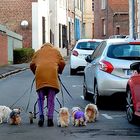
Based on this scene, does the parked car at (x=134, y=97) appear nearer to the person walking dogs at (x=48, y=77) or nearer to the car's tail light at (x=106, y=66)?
the person walking dogs at (x=48, y=77)

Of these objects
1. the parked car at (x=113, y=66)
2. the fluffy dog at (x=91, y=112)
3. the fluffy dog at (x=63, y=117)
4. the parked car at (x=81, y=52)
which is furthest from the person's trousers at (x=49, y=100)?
the parked car at (x=81, y=52)

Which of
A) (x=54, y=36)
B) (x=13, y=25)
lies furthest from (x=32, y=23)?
(x=54, y=36)

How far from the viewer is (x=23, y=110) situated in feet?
46.8

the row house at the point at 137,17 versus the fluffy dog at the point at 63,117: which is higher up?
the row house at the point at 137,17

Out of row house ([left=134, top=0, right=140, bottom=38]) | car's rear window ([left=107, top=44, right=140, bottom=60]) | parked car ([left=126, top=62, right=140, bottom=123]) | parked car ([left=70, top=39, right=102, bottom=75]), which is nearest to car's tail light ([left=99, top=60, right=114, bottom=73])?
car's rear window ([left=107, top=44, right=140, bottom=60])

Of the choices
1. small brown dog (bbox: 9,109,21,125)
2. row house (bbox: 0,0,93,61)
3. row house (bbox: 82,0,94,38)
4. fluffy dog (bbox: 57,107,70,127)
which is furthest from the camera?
row house (bbox: 82,0,94,38)

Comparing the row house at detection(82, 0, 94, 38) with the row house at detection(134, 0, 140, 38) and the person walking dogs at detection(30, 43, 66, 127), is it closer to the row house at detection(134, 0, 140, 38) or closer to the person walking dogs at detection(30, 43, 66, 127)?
the row house at detection(134, 0, 140, 38)

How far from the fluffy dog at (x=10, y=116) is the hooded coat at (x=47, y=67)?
0.66m

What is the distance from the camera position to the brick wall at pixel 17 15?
4612cm

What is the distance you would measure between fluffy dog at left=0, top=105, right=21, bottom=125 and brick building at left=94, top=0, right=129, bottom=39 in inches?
1959

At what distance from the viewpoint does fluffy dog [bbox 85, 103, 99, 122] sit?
39.3 feet

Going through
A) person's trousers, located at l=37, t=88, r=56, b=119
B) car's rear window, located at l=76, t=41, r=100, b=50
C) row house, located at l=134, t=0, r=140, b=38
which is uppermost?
row house, located at l=134, t=0, r=140, b=38

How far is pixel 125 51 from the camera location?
14.3 meters

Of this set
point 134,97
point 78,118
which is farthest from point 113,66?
point 78,118
